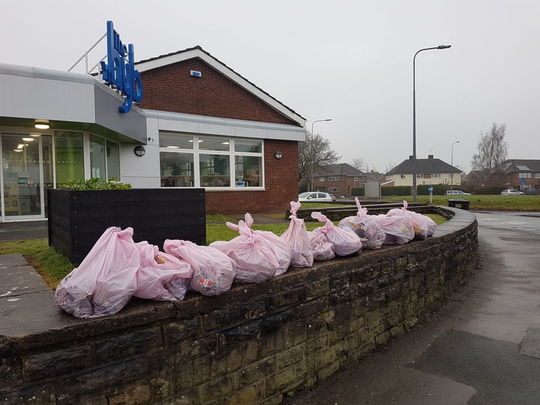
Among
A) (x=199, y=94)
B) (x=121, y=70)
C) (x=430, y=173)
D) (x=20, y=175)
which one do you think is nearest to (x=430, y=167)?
(x=430, y=173)

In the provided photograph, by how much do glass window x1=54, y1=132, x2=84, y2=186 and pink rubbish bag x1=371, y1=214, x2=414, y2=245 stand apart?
30.4 ft

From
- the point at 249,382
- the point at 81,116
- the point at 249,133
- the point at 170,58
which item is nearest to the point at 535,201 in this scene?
the point at 249,133

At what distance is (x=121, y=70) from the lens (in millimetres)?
11070

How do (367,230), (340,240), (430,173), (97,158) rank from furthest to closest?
(430,173)
(97,158)
(367,230)
(340,240)

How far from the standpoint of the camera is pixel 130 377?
2432 mm

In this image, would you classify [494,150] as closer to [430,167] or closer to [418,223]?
[430,167]

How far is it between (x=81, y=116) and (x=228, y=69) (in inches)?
272

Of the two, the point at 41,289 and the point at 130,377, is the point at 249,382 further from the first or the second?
the point at 41,289

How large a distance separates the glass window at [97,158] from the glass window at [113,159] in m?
0.40

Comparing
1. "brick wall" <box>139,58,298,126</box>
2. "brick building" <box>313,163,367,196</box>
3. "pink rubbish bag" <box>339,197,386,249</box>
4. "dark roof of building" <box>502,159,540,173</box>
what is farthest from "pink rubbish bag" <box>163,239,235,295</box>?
"dark roof of building" <box>502,159,540,173</box>

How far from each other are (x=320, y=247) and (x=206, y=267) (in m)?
1.59

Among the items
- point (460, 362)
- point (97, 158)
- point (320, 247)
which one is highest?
point (97, 158)

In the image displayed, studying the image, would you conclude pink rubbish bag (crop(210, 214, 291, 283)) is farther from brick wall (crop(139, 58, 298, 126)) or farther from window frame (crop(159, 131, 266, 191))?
brick wall (crop(139, 58, 298, 126))

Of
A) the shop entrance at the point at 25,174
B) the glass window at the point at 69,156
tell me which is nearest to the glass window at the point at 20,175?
the shop entrance at the point at 25,174
